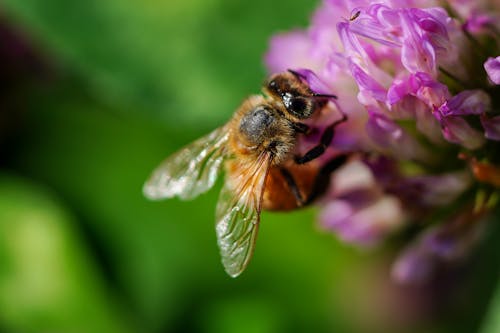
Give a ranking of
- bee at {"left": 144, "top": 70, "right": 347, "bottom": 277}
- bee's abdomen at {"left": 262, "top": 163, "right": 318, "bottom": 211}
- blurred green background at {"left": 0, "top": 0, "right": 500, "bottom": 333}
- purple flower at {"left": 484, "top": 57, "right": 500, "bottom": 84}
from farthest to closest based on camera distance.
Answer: blurred green background at {"left": 0, "top": 0, "right": 500, "bottom": 333}, bee's abdomen at {"left": 262, "top": 163, "right": 318, "bottom": 211}, bee at {"left": 144, "top": 70, "right": 347, "bottom": 277}, purple flower at {"left": 484, "top": 57, "right": 500, "bottom": 84}

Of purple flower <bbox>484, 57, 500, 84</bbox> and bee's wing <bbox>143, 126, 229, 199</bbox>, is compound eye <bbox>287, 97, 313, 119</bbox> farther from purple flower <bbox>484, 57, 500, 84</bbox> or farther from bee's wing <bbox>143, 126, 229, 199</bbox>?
purple flower <bbox>484, 57, 500, 84</bbox>

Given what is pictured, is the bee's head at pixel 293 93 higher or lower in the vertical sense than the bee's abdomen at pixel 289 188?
higher

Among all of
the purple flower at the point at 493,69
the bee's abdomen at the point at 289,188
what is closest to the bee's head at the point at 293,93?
the bee's abdomen at the point at 289,188

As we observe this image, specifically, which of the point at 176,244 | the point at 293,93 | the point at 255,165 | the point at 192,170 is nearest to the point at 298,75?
the point at 293,93

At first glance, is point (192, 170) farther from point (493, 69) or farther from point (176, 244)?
point (176, 244)

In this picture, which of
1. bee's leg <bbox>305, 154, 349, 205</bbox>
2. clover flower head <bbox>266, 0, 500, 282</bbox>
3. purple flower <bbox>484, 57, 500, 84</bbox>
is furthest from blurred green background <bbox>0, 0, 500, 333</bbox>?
purple flower <bbox>484, 57, 500, 84</bbox>

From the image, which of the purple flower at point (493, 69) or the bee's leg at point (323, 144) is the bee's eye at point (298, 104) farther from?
the purple flower at point (493, 69)

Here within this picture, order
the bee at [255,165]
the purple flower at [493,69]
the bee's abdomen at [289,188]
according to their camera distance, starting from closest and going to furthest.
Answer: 1. the purple flower at [493,69]
2. the bee at [255,165]
3. the bee's abdomen at [289,188]
